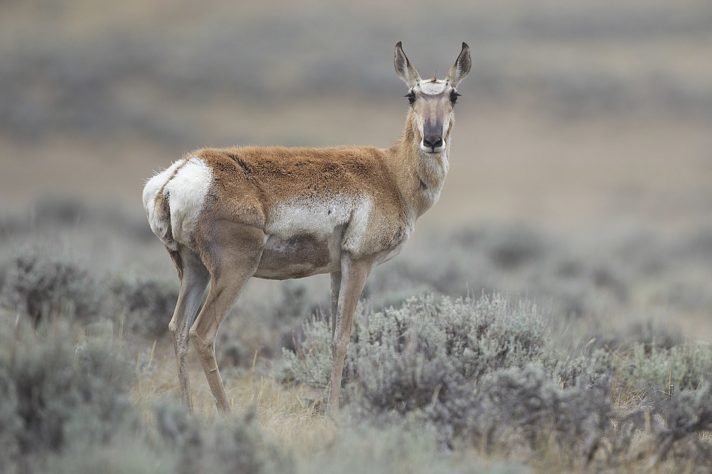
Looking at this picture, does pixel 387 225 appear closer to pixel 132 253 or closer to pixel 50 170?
pixel 132 253

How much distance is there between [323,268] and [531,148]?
31.2 m

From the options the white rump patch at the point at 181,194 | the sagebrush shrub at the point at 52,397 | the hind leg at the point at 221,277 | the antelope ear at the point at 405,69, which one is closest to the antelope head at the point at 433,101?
the antelope ear at the point at 405,69

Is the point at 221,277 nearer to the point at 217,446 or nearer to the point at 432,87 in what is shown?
the point at 217,446

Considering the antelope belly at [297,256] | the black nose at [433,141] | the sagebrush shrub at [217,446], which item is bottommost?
the sagebrush shrub at [217,446]

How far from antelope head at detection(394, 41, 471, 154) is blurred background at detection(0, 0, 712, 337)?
380 cm

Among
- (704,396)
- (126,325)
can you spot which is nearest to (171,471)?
(704,396)

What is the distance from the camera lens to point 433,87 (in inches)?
265

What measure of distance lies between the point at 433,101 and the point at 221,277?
2284 mm

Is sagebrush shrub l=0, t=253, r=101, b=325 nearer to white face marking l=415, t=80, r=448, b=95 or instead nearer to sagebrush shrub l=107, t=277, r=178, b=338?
sagebrush shrub l=107, t=277, r=178, b=338

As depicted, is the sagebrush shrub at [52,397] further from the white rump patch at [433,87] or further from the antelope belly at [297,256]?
the white rump patch at [433,87]

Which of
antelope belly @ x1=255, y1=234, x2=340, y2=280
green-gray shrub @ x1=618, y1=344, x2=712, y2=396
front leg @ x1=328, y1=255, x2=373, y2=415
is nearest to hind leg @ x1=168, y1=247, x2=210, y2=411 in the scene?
antelope belly @ x1=255, y1=234, x2=340, y2=280

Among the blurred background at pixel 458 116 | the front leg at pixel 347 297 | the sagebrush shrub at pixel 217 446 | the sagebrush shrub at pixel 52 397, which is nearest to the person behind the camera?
the sagebrush shrub at pixel 217 446

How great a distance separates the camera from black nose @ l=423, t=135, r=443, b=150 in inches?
249

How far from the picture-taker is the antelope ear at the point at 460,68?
22.8 ft
